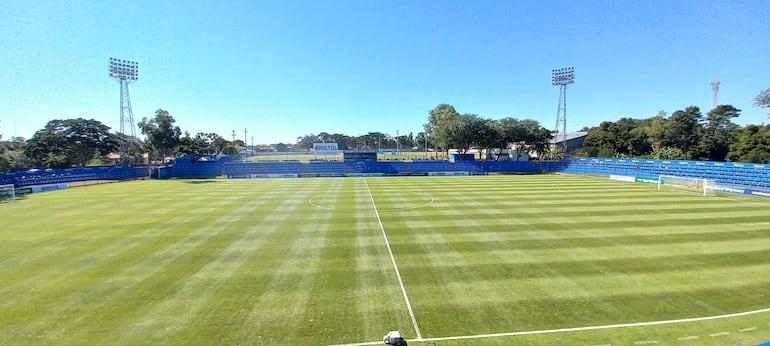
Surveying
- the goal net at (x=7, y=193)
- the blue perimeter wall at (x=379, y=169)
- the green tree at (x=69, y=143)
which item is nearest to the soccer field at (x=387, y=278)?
the goal net at (x=7, y=193)

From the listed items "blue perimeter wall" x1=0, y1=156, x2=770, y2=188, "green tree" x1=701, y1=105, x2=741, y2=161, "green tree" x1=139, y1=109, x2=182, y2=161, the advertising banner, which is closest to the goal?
"blue perimeter wall" x1=0, y1=156, x2=770, y2=188

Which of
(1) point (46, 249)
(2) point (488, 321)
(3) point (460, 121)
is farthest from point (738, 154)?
(1) point (46, 249)

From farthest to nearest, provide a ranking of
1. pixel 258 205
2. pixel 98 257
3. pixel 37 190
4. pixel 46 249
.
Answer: pixel 37 190 < pixel 258 205 < pixel 46 249 < pixel 98 257

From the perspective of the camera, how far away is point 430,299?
836cm

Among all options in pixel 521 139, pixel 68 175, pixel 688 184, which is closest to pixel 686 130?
pixel 521 139

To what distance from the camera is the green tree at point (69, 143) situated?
2210 inches

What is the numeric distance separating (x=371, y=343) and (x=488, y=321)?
262cm

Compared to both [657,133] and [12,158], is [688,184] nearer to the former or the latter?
[657,133]

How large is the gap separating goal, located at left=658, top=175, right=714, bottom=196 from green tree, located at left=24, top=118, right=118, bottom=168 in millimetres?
81485

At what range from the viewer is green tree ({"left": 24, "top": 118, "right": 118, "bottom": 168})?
56125 millimetres

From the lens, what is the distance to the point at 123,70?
47625 mm

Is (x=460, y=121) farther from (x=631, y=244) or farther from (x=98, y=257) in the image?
(x=98, y=257)

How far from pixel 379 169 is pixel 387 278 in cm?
4518

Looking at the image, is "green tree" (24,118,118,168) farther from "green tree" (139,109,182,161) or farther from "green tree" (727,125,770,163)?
"green tree" (727,125,770,163)
